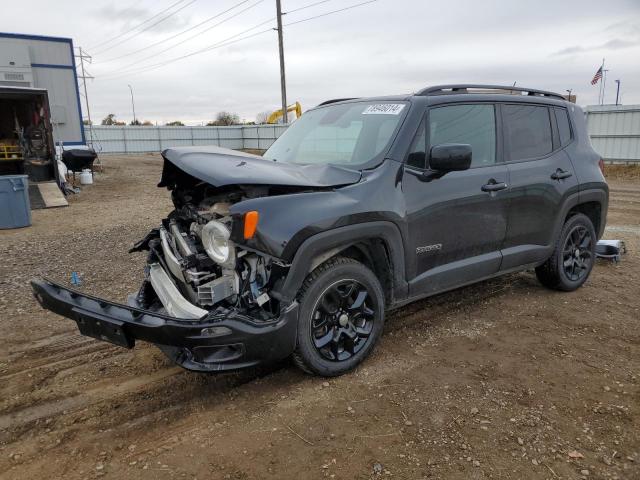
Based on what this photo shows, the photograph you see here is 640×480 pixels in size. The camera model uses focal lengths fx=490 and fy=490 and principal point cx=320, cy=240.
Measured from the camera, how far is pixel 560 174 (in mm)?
4711

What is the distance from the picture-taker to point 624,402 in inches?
123

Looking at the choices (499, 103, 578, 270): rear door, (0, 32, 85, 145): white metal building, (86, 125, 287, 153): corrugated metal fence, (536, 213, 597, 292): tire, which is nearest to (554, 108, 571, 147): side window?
(499, 103, 578, 270): rear door

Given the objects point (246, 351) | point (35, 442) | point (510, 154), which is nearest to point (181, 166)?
point (246, 351)

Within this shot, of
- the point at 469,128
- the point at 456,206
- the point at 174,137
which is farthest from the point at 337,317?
the point at 174,137

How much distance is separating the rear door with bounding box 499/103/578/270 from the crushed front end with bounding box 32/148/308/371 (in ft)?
7.85

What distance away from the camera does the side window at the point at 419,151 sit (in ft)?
12.1

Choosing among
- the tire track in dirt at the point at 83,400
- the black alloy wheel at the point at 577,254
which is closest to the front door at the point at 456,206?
the black alloy wheel at the point at 577,254

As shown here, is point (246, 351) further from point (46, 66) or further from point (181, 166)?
point (46, 66)

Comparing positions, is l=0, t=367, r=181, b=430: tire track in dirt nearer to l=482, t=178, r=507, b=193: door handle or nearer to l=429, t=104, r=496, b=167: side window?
l=429, t=104, r=496, b=167: side window

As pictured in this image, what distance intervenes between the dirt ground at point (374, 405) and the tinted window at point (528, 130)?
151 centimetres

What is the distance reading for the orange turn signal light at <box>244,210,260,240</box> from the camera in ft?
9.25

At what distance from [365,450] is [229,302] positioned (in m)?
1.18

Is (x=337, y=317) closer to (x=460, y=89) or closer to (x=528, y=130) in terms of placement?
(x=460, y=89)

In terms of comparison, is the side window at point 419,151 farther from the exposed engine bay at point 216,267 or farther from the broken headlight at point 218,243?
the broken headlight at point 218,243
